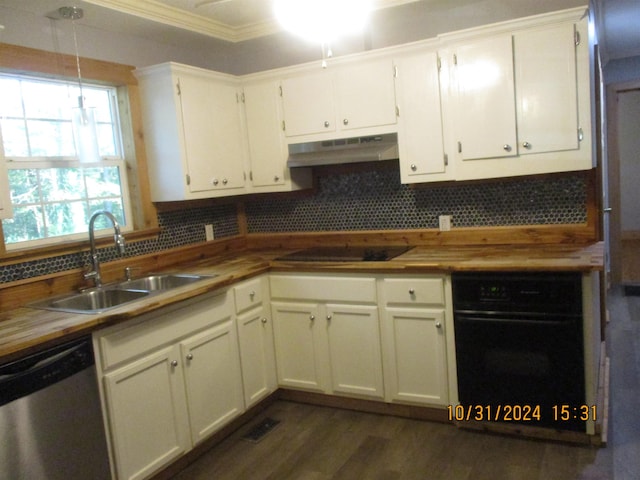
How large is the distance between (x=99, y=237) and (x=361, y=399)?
1.76 meters

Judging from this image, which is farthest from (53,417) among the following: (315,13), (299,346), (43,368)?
(315,13)

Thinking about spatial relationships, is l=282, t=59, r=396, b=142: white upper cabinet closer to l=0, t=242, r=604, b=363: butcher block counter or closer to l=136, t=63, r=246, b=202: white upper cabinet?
l=136, t=63, r=246, b=202: white upper cabinet

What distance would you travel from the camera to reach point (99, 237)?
3.02 meters

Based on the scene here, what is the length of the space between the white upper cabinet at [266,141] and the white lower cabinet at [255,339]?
2.39ft

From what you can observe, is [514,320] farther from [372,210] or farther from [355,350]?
[372,210]

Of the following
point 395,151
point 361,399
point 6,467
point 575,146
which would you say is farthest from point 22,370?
A: point 575,146

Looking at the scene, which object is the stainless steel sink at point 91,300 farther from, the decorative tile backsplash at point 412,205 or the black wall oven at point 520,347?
the black wall oven at point 520,347

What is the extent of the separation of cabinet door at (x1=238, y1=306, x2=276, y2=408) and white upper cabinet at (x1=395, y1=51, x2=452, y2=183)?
1.19 m

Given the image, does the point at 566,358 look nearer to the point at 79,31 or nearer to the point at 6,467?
the point at 6,467

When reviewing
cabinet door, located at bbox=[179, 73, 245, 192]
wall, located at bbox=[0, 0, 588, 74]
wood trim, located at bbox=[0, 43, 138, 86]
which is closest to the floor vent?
cabinet door, located at bbox=[179, 73, 245, 192]

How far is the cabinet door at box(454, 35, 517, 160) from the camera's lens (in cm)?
284

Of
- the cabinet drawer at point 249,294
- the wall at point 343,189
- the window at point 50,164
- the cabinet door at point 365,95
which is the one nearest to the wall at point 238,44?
the wall at point 343,189

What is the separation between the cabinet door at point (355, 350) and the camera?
3.03 m

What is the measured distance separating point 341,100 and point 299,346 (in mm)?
1518
